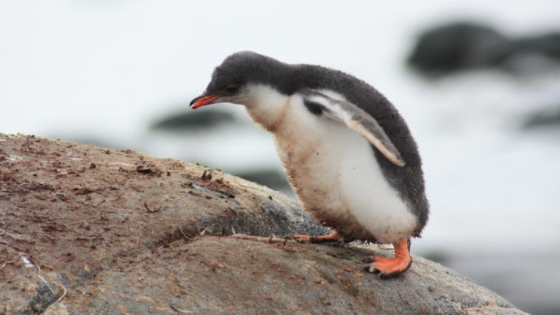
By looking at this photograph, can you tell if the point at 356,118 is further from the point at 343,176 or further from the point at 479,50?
the point at 479,50

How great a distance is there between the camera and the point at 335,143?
4.59 meters

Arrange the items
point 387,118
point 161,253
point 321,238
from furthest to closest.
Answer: point 321,238
point 387,118
point 161,253

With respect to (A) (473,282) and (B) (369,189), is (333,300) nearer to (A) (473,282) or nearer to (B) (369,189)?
(B) (369,189)

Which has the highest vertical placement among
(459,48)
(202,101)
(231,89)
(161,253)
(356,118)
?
(459,48)

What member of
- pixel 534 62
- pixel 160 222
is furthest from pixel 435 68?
pixel 160 222

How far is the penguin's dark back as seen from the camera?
15.2ft

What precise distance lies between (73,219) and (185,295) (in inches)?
32.7

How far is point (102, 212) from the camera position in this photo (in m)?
4.40

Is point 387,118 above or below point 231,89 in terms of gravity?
above

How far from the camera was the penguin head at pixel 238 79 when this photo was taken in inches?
177

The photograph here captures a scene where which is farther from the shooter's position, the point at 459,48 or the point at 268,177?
the point at 459,48

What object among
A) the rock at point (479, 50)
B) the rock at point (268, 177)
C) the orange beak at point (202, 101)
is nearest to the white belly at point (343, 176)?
the orange beak at point (202, 101)

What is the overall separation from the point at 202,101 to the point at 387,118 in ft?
3.65

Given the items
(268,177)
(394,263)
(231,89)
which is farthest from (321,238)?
(268,177)
